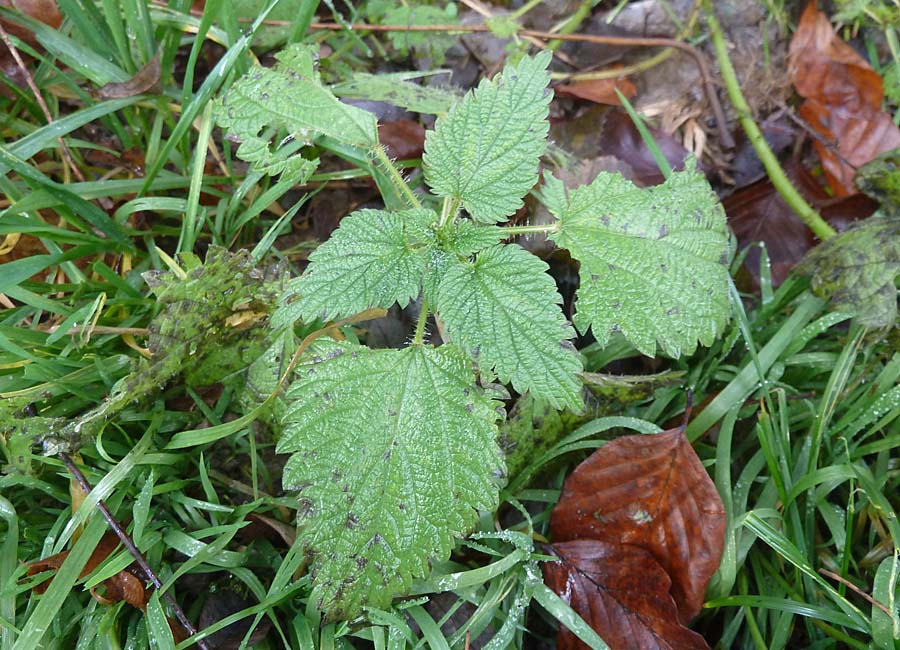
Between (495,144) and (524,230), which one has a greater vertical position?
(495,144)

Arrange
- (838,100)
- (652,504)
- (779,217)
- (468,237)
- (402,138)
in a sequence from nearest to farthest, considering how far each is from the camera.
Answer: (468,237) → (652,504) → (402,138) → (779,217) → (838,100)

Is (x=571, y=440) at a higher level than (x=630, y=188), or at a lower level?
lower

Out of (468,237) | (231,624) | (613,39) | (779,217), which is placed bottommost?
(231,624)

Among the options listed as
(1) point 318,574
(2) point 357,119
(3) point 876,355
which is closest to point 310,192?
(2) point 357,119

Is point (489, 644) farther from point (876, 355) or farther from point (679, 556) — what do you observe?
point (876, 355)

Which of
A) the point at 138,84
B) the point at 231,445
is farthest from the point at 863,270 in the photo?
the point at 138,84

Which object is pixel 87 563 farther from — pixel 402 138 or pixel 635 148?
pixel 635 148
